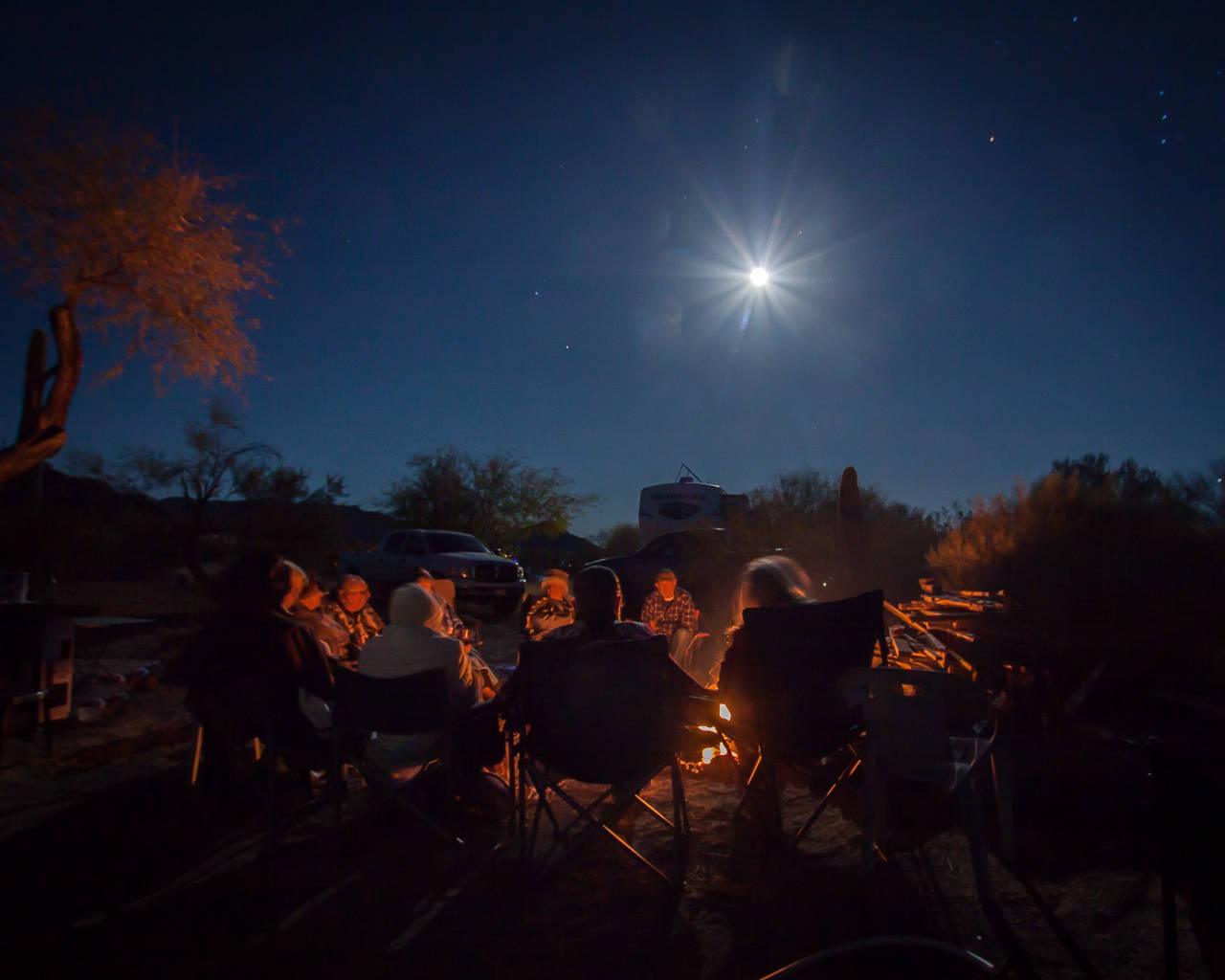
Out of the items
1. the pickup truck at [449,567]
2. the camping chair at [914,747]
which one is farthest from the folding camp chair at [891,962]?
the pickup truck at [449,567]

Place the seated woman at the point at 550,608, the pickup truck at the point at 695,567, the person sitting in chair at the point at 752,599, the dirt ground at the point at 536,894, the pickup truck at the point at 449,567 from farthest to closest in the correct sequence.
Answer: the pickup truck at the point at 449,567 < the pickup truck at the point at 695,567 < the seated woman at the point at 550,608 < the person sitting in chair at the point at 752,599 < the dirt ground at the point at 536,894

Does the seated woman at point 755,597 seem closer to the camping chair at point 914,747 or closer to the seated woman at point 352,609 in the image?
the camping chair at point 914,747

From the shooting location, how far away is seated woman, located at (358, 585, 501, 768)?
3.20m

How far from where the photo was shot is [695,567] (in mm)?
11648

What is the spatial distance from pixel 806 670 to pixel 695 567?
8.77 metres

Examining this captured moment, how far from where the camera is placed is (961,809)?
2666 mm

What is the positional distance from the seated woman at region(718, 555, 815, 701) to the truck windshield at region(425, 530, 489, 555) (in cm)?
1194

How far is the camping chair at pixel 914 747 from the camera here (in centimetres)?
264

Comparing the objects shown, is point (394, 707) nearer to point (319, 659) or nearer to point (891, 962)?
point (319, 659)

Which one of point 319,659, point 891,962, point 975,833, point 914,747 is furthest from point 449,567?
point 891,962

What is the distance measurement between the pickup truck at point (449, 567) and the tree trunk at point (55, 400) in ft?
25.2

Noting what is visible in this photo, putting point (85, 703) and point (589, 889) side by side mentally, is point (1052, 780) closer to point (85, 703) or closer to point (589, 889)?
point (589, 889)

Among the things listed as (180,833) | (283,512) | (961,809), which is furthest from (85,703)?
(283,512)

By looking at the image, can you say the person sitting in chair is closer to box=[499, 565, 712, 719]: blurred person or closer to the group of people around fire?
the group of people around fire
